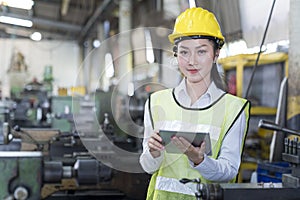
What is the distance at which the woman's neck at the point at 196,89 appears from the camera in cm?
119

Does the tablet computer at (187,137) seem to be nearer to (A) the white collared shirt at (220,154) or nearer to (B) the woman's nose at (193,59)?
(A) the white collared shirt at (220,154)

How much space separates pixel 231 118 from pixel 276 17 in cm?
190

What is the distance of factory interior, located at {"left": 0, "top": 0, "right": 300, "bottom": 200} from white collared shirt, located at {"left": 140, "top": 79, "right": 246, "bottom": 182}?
0.07m

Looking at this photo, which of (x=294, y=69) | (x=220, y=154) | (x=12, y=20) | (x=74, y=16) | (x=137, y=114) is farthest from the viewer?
(x=74, y=16)

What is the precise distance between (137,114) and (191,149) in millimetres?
1211

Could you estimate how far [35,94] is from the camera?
5262 millimetres

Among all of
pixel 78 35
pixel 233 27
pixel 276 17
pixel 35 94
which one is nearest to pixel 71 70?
pixel 78 35

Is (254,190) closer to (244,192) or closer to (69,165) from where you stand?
(244,192)

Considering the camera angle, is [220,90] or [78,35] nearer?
[220,90]

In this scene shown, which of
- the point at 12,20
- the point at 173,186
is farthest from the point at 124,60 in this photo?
the point at 12,20

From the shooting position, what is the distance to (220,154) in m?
1.12

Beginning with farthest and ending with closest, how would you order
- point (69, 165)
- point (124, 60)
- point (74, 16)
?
1. point (74, 16)
2. point (124, 60)
3. point (69, 165)

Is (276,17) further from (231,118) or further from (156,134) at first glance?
(156,134)

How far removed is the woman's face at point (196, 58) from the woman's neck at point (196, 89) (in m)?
0.02
